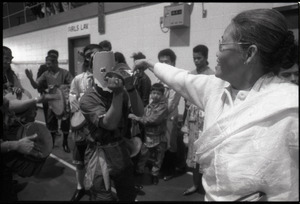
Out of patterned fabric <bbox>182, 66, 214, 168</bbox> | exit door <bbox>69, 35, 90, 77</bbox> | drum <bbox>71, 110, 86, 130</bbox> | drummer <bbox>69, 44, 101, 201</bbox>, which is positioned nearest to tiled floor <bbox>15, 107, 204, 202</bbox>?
drummer <bbox>69, 44, 101, 201</bbox>

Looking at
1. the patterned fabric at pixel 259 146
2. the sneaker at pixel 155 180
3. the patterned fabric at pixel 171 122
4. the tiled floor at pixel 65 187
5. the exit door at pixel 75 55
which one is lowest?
the tiled floor at pixel 65 187

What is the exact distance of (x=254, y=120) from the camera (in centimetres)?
82

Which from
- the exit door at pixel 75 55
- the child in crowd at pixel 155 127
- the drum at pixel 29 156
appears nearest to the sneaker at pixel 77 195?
the child in crowd at pixel 155 127

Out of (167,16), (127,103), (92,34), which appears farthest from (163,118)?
(92,34)

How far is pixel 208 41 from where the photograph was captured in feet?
12.6

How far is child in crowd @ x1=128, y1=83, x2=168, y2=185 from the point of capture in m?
3.07

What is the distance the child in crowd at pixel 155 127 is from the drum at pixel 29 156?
1543mm

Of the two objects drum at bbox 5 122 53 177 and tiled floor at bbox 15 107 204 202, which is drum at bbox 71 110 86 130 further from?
tiled floor at bbox 15 107 204 202

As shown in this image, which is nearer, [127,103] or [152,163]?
[127,103]

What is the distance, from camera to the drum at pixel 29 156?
1491 millimetres

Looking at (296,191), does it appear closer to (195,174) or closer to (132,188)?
(132,188)

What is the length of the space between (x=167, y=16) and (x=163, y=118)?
6.66 feet

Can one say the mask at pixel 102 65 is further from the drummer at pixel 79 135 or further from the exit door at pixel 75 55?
the exit door at pixel 75 55

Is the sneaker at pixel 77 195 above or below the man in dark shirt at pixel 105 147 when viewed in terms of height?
below
